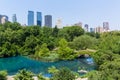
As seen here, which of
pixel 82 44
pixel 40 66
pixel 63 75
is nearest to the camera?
pixel 63 75

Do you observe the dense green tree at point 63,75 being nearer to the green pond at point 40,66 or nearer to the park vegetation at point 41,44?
the green pond at point 40,66

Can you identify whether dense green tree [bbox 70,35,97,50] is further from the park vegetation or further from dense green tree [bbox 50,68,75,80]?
dense green tree [bbox 50,68,75,80]

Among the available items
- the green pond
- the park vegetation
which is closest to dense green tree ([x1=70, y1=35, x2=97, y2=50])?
the park vegetation

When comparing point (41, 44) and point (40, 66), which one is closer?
point (40, 66)

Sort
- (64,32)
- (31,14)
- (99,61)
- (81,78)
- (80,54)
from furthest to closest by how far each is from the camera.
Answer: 1. (31,14)
2. (64,32)
3. (80,54)
4. (99,61)
5. (81,78)

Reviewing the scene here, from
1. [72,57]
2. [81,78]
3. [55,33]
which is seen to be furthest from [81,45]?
[81,78]

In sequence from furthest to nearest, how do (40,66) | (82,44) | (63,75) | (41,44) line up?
(41,44) < (82,44) < (40,66) < (63,75)

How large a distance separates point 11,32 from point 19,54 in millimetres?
2567

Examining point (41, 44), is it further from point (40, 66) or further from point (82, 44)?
point (40, 66)

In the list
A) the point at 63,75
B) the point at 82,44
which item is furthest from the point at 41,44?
the point at 63,75

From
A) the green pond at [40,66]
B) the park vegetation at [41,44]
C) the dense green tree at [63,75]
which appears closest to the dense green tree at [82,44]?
the park vegetation at [41,44]

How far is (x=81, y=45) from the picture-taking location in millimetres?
29547

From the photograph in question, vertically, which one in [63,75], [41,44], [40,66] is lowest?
[40,66]

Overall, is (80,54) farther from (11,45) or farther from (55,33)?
(55,33)
